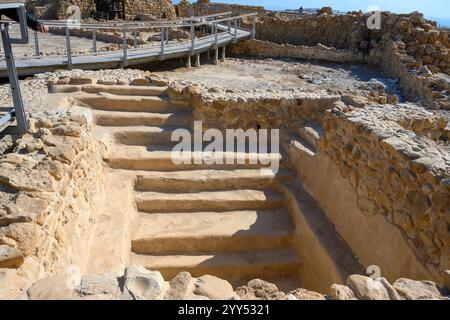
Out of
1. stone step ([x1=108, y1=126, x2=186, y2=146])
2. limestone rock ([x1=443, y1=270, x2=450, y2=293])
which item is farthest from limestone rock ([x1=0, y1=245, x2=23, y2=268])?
stone step ([x1=108, y1=126, x2=186, y2=146])

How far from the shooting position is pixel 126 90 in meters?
7.01

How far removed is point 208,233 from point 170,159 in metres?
1.40

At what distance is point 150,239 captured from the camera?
4789mm

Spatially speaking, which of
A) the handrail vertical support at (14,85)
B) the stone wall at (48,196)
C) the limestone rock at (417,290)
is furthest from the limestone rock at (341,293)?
the handrail vertical support at (14,85)

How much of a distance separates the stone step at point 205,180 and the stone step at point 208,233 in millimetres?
461

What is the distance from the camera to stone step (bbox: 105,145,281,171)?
5.71m

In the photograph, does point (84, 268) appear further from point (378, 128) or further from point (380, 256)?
point (378, 128)

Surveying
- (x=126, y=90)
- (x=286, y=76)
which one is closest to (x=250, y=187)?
(x=126, y=90)

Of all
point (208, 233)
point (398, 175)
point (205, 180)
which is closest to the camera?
point (398, 175)

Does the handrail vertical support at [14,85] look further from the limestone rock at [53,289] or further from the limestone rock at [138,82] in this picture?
the limestone rock at [53,289]

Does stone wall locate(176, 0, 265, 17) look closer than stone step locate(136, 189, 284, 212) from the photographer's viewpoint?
No

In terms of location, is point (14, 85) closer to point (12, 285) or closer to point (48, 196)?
point (48, 196)

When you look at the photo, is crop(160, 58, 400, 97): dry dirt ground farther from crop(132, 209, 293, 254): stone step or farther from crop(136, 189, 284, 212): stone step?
crop(132, 209, 293, 254): stone step

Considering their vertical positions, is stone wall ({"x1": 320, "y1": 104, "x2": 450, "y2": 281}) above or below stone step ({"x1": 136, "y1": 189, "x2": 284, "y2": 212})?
above
